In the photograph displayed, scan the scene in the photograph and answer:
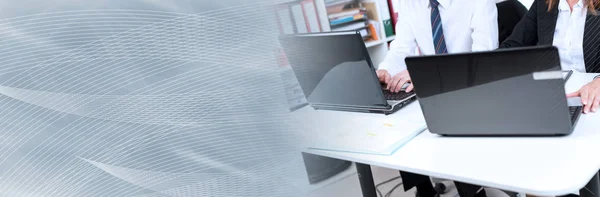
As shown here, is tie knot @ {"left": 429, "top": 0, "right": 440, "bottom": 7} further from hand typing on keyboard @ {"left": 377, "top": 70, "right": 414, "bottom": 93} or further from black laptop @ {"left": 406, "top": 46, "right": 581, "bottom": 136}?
black laptop @ {"left": 406, "top": 46, "right": 581, "bottom": 136}

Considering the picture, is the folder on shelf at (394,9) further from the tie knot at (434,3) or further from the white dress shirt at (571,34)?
the white dress shirt at (571,34)

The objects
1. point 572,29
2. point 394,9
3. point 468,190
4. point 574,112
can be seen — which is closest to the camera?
point 574,112

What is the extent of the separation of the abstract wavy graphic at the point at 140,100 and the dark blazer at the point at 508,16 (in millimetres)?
1818

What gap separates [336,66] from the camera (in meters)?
1.07

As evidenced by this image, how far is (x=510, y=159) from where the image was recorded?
939 mm

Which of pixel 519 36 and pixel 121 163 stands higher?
pixel 121 163

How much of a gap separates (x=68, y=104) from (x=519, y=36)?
1734 mm

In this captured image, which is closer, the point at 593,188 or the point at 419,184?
the point at 593,188

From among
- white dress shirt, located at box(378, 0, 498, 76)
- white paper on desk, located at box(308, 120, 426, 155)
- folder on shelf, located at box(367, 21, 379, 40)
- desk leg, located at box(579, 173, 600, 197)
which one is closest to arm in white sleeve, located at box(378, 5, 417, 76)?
white dress shirt, located at box(378, 0, 498, 76)

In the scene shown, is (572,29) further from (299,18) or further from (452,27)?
(299,18)

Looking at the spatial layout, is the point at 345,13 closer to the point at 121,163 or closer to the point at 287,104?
the point at 287,104

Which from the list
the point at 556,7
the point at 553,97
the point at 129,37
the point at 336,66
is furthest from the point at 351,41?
the point at 556,7

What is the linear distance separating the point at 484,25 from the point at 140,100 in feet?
5.58

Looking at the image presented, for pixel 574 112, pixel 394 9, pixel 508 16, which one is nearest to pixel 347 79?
pixel 574 112
